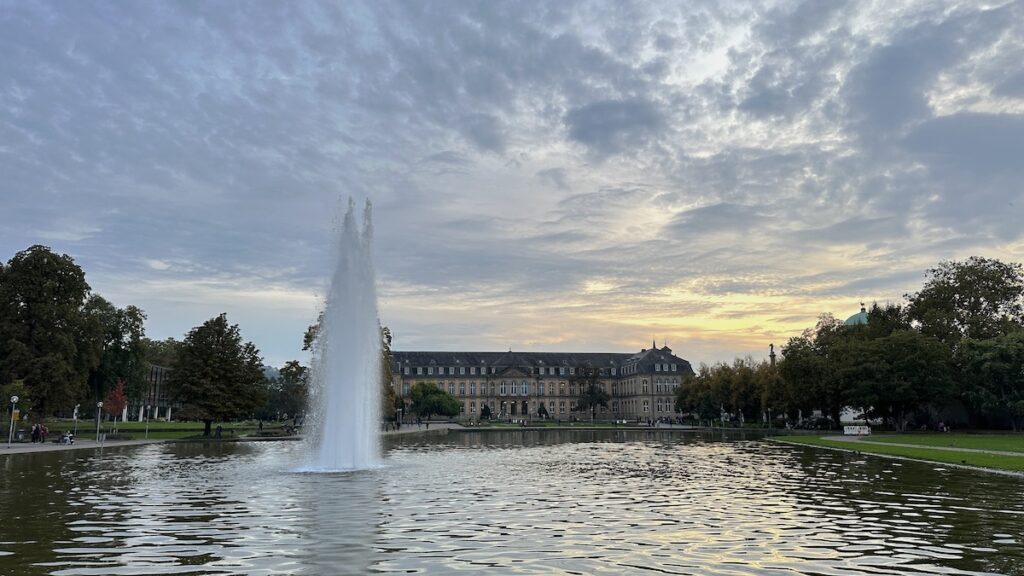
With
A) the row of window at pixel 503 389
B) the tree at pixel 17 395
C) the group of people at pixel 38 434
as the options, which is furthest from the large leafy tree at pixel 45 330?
the row of window at pixel 503 389

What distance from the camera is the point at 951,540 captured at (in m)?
14.9

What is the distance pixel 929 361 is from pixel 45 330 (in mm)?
83711

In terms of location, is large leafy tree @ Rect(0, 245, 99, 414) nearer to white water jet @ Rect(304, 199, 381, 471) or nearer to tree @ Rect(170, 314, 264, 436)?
tree @ Rect(170, 314, 264, 436)

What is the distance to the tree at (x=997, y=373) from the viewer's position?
228ft

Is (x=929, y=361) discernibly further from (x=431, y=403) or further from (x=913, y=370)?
(x=431, y=403)

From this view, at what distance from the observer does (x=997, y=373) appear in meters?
70.4

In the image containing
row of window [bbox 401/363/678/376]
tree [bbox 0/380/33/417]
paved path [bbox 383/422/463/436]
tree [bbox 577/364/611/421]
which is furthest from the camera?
row of window [bbox 401/363/678/376]

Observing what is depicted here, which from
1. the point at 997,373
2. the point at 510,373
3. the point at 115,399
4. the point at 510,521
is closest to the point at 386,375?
the point at 115,399

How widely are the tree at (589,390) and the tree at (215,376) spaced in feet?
377

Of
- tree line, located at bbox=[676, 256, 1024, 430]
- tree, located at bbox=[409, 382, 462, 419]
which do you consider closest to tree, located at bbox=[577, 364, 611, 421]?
tree, located at bbox=[409, 382, 462, 419]

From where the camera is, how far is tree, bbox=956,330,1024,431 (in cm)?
6950

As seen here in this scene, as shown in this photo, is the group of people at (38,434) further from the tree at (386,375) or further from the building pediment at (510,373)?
the building pediment at (510,373)

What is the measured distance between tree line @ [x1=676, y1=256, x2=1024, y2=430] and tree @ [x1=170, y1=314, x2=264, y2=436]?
205ft

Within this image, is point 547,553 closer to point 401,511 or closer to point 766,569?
point 766,569
